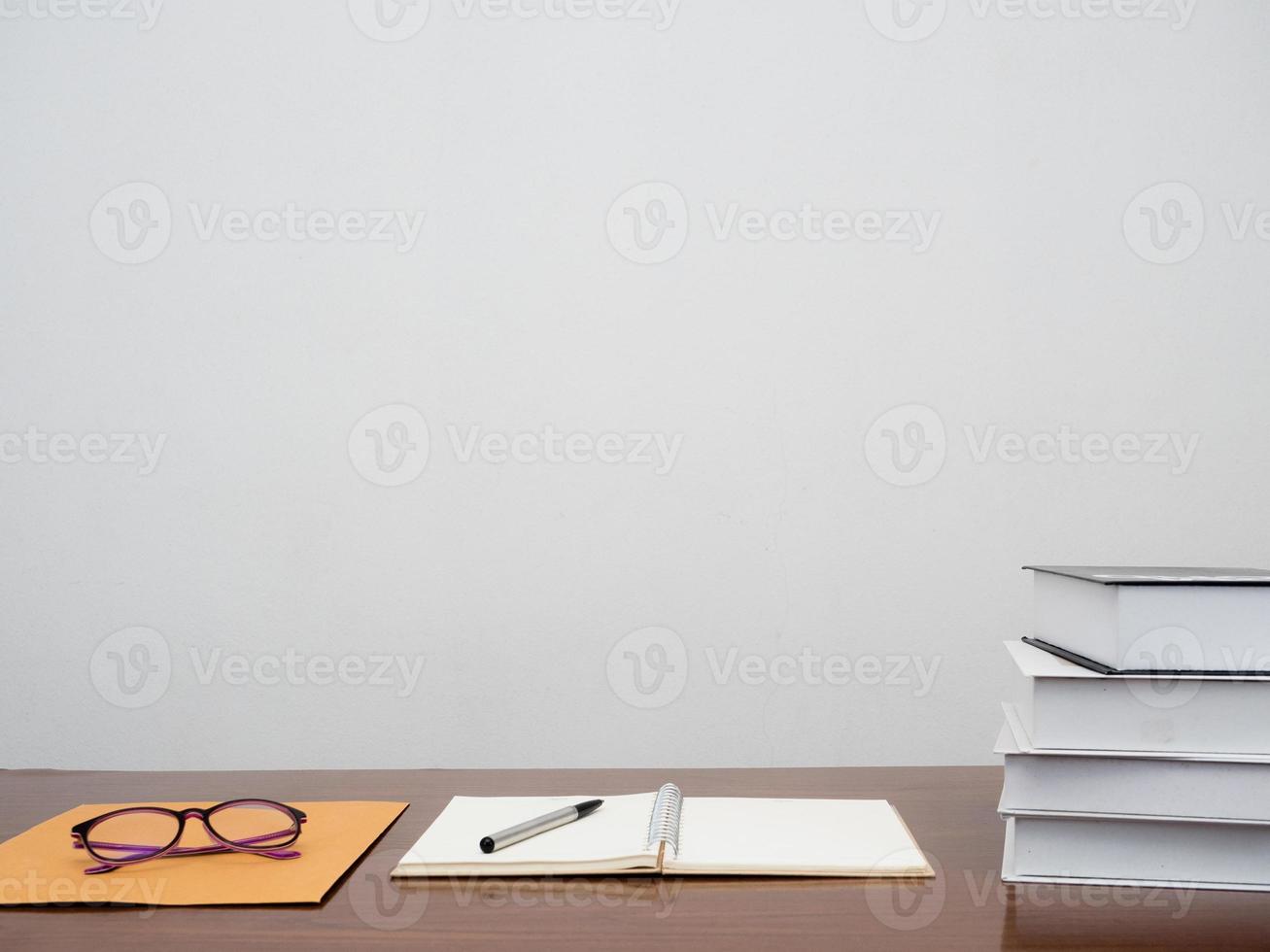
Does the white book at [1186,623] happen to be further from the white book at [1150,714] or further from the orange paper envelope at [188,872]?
the orange paper envelope at [188,872]

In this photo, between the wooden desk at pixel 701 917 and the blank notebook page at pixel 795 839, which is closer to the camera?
the wooden desk at pixel 701 917

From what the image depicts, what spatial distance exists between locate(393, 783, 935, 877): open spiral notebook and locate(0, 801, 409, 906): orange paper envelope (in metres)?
0.06

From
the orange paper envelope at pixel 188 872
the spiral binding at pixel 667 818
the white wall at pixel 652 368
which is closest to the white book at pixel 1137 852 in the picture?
the spiral binding at pixel 667 818

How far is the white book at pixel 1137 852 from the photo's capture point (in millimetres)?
650

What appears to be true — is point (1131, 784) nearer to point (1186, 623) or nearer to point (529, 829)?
point (1186, 623)

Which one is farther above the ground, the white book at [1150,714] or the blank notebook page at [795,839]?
the white book at [1150,714]

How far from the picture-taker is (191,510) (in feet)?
7.14

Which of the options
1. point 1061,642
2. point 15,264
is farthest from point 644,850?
point 15,264

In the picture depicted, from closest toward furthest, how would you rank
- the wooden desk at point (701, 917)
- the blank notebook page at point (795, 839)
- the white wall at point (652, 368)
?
1. the wooden desk at point (701, 917)
2. the blank notebook page at point (795, 839)
3. the white wall at point (652, 368)

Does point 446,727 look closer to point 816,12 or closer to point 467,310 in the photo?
point 467,310

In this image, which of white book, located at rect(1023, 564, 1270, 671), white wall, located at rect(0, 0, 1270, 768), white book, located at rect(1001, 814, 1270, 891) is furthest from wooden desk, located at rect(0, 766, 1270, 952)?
white wall, located at rect(0, 0, 1270, 768)

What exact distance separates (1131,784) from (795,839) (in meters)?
0.23

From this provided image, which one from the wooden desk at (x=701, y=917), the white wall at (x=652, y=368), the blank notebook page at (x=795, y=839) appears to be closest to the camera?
the wooden desk at (x=701, y=917)

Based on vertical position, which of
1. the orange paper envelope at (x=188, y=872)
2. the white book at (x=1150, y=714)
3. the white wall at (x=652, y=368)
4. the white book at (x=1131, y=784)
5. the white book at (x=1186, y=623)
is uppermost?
the white wall at (x=652, y=368)
